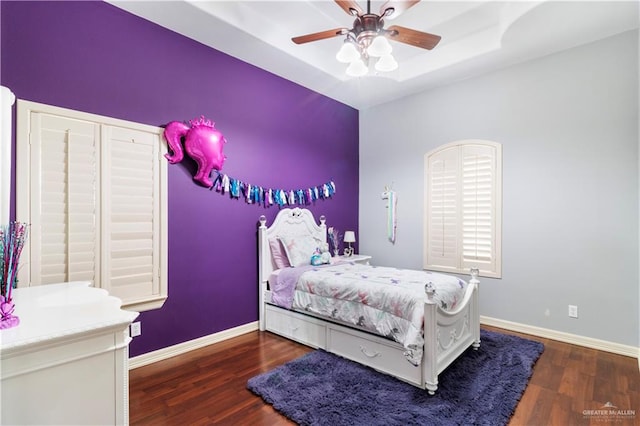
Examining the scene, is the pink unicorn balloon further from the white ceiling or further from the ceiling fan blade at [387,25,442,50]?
the ceiling fan blade at [387,25,442,50]

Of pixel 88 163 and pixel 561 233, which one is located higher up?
pixel 88 163

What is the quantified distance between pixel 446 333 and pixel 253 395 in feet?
4.99

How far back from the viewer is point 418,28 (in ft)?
11.3

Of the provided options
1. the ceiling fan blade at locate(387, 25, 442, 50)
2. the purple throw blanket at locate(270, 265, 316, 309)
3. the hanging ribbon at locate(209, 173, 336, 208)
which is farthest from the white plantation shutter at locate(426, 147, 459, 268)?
the ceiling fan blade at locate(387, 25, 442, 50)

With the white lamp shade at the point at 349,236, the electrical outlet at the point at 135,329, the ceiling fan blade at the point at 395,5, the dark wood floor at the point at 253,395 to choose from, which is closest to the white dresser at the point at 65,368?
the dark wood floor at the point at 253,395

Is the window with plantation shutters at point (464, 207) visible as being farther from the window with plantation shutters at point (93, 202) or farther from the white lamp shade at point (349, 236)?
the window with plantation shutters at point (93, 202)

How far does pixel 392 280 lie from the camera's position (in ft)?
9.48

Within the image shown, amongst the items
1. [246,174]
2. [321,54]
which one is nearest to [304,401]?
[246,174]

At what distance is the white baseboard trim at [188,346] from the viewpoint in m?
2.75

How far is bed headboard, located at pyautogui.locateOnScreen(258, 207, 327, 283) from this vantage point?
143 inches

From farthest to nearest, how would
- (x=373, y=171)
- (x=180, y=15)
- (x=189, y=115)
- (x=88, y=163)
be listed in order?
1. (x=373, y=171)
2. (x=189, y=115)
3. (x=180, y=15)
4. (x=88, y=163)

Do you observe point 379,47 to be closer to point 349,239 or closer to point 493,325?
point 349,239

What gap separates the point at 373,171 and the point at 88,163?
362cm

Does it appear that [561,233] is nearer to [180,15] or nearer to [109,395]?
[109,395]
